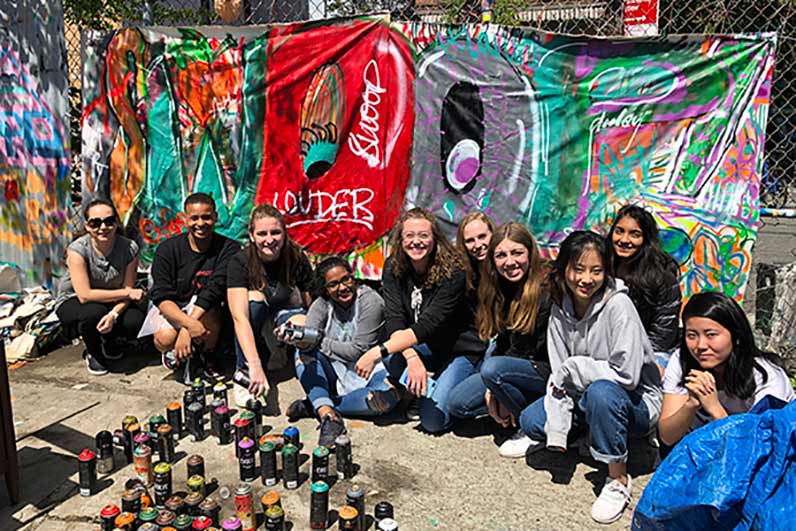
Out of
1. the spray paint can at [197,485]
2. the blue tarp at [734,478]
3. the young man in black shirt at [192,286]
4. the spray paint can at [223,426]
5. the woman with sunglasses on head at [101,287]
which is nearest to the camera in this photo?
the blue tarp at [734,478]

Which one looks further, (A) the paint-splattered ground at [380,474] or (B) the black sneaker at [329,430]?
(B) the black sneaker at [329,430]

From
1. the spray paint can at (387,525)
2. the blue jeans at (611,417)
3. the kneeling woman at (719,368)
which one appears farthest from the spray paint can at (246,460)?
the kneeling woman at (719,368)

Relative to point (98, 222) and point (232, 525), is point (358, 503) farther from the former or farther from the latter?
point (98, 222)

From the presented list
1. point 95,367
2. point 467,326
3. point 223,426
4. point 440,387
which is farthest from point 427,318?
point 95,367

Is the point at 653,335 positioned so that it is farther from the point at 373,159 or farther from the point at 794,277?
the point at 373,159

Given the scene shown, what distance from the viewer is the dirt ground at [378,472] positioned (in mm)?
3270

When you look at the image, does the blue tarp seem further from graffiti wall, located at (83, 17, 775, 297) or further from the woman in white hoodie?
graffiti wall, located at (83, 17, 775, 297)

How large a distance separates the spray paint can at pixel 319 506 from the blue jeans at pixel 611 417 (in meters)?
1.33

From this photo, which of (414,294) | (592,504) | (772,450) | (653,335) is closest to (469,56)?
(414,294)

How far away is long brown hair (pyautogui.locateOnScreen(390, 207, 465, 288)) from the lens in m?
4.16

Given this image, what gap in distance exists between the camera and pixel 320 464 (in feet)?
11.1

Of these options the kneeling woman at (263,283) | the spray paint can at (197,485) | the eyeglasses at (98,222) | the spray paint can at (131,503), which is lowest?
the spray paint can at (197,485)

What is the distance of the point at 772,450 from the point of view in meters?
1.86

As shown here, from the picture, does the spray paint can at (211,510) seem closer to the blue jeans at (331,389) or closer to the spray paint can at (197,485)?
the spray paint can at (197,485)
